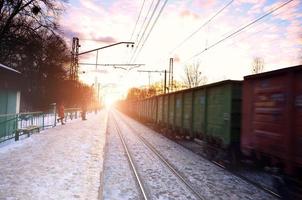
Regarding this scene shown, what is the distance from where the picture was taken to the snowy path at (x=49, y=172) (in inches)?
258

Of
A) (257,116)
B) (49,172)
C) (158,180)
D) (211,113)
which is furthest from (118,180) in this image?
(211,113)

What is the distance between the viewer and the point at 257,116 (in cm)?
802

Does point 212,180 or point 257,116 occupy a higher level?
point 257,116

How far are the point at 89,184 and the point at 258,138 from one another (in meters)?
4.17

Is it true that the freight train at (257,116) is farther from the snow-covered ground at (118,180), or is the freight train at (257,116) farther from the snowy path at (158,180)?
the snow-covered ground at (118,180)

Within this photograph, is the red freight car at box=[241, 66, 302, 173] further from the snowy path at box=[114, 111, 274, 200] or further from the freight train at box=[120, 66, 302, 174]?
the snowy path at box=[114, 111, 274, 200]

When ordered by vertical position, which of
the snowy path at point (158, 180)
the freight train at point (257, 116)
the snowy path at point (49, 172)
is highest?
the freight train at point (257, 116)

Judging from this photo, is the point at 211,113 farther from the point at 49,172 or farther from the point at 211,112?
the point at 49,172

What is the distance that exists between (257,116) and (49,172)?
5440mm

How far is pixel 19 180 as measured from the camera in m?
7.36

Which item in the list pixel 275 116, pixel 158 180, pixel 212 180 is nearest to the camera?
pixel 275 116

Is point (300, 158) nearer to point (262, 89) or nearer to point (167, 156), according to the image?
point (262, 89)

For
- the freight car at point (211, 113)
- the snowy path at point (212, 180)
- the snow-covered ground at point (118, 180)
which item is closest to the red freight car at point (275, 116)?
the snowy path at point (212, 180)

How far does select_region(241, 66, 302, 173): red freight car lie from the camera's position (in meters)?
6.31
